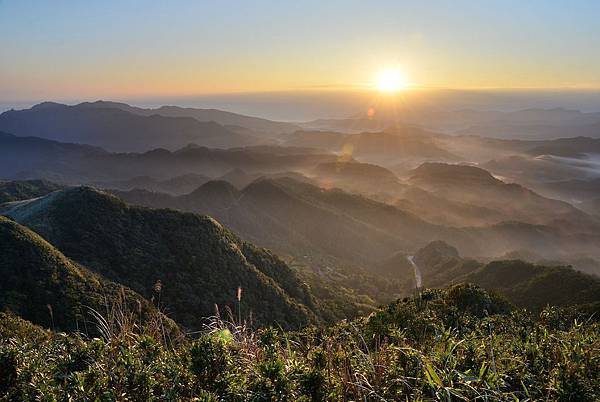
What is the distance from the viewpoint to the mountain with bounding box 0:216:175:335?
1324 inches

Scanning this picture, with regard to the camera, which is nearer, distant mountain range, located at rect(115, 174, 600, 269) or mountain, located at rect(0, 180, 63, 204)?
mountain, located at rect(0, 180, 63, 204)

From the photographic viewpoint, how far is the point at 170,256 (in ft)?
187

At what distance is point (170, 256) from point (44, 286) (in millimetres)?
21414

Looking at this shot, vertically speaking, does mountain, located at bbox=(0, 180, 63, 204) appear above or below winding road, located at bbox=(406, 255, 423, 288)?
above

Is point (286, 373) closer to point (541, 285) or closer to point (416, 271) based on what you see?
point (541, 285)

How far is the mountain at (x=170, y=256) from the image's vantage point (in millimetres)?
50375

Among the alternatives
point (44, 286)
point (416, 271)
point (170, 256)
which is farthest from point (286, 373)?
point (416, 271)

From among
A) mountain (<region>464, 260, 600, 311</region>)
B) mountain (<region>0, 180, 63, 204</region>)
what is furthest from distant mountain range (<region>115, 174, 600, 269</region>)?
mountain (<region>464, 260, 600, 311</region>)

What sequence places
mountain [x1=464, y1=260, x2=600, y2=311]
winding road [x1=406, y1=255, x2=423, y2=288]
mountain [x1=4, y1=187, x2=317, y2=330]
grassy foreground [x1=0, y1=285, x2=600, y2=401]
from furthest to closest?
1. winding road [x1=406, y1=255, x2=423, y2=288]
2. mountain [x1=464, y1=260, x2=600, y2=311]
3. mountain [x1=4, y1=187, x2=317, y2=330]
4. grassy foreground [x1=0, y1=285, x2=600, y2=401]

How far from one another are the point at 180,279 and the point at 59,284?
17.4 m

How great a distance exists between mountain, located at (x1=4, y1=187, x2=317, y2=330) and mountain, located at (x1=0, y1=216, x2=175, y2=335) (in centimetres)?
881

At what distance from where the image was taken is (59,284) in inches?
1457

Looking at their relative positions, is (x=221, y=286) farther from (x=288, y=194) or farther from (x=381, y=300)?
(x=288, y=194)

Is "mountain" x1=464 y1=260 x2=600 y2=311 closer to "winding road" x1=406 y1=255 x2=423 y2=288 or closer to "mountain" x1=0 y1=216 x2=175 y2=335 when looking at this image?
"winding road" x1=406 y1=255 x2=423 y2=288
